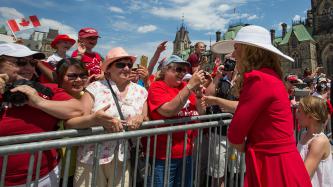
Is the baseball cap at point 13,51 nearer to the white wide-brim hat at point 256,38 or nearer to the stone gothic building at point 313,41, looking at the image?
the white wide-brim hat at point 256,38

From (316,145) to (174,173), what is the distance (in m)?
1.65

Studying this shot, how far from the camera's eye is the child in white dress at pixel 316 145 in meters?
3.06

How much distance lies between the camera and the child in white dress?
306 centimetres

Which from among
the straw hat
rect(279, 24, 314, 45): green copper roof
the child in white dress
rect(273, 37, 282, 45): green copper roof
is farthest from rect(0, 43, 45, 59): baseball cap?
rect(273, 37, 282, 45): green copper roof

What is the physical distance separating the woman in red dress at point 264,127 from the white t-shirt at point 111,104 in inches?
48.9

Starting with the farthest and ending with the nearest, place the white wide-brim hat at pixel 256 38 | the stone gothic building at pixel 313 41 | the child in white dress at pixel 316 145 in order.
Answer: the stone gothic building at pixel 313 41, the child in white dress at pixel 316 145, the white wide-brim hat at pixel 256 38

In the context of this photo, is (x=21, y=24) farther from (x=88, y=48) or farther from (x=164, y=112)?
(x=164, y=112)

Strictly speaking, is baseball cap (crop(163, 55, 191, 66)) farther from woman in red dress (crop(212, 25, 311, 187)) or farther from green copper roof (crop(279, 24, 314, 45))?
green copper roof (crop(279, 24, 314, 45))

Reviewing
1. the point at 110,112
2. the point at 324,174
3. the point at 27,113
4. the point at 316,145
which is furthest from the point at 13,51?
the point at 324,174

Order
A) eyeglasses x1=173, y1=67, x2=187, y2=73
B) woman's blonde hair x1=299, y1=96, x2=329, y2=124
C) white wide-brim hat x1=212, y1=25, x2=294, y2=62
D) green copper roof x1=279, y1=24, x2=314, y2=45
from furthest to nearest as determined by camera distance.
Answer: green copper roof x1=279, y1=24, x2=314, y2=45
eyeglasses x1=173, y1=67, x2=187, y2=73
woman's blonde hair x1=299, y1=96, x2=329, y2=124
white wide-brim hat x1=212, y1=25, x2=294, y2=62

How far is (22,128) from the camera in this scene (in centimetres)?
229

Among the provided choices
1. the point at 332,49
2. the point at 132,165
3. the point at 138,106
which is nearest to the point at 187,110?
the point at 138,106

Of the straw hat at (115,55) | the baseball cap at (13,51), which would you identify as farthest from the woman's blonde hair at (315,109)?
the baseball cap at (13,51)

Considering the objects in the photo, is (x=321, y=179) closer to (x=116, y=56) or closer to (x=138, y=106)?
(x=138, y=106)
